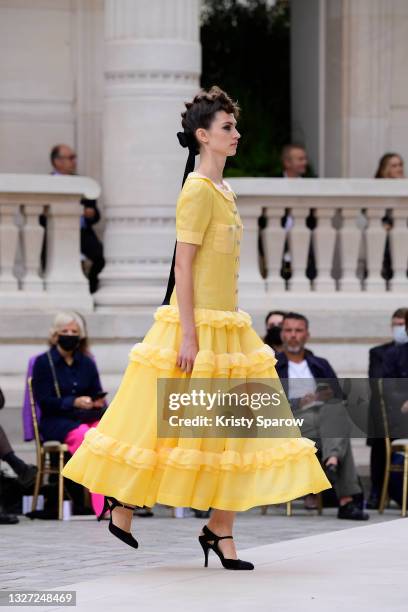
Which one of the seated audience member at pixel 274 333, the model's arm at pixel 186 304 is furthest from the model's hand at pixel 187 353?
the seated audience member at pixel 274 333

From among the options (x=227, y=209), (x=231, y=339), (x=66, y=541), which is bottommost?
(x=66, y=541)

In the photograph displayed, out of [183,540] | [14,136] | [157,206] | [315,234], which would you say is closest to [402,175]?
[315,234]

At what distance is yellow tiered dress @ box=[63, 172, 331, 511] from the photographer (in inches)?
301

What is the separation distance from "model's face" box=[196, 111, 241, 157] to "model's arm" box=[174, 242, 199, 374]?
48 cm

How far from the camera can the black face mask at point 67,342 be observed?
12320 mm

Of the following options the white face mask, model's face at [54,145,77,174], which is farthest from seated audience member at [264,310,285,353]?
model's face at [54,145,77,174]

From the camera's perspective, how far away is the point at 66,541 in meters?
10.1

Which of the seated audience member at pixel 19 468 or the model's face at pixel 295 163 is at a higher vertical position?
the model's face at pixel 295 163

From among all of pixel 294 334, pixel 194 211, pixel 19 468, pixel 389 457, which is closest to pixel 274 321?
pixel 294 334

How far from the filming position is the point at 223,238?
25.8 ft

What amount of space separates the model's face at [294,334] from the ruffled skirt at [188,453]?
4.53 meters

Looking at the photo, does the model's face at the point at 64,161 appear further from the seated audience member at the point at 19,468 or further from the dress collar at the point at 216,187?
the dress collar at the point at 216,187

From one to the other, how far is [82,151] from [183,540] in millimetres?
6005

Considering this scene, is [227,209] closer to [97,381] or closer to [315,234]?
[97,381]
